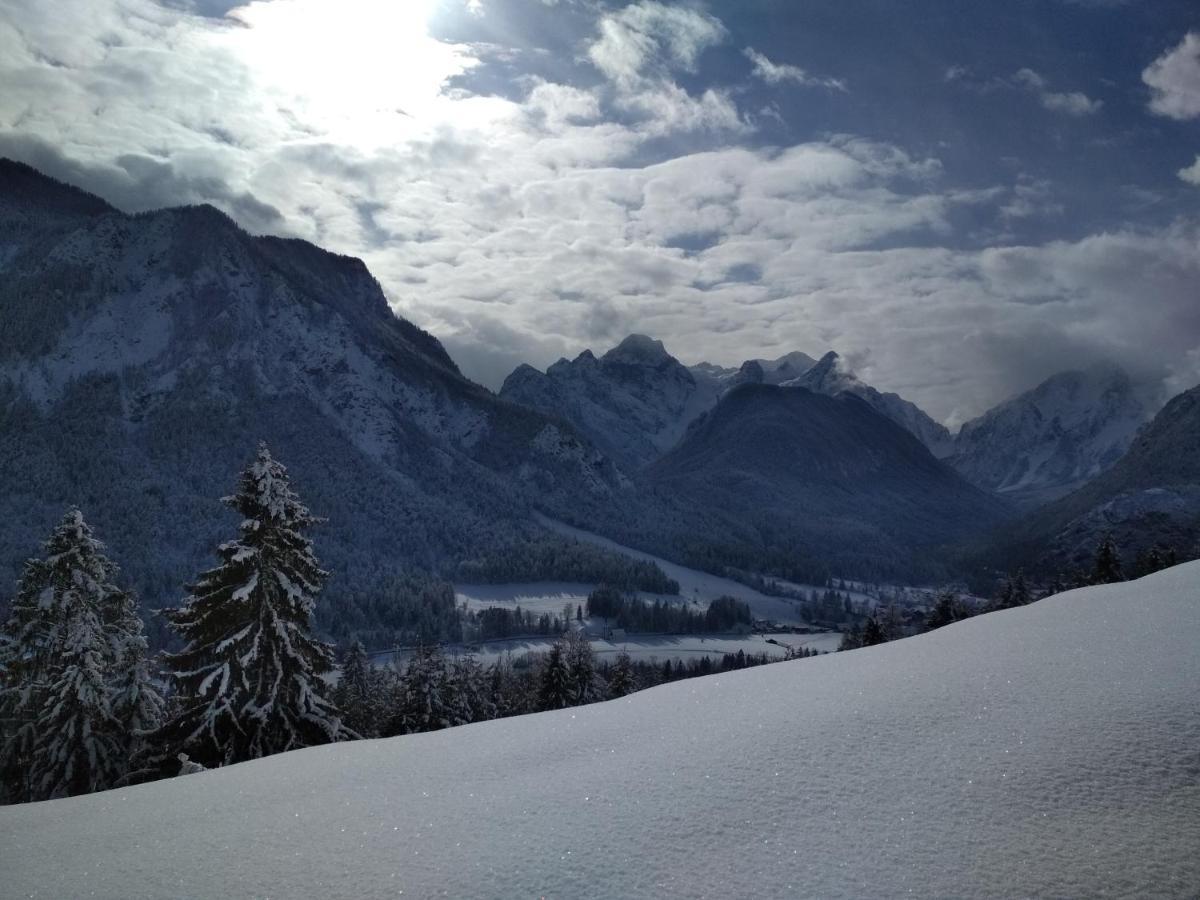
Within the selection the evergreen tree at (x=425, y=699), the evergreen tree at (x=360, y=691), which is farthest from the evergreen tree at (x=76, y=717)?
the evergreen tree at (x=360, y=691)

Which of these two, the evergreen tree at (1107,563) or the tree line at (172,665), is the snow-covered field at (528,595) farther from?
the tree line at (172,665)

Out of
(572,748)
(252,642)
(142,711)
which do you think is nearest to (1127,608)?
(572,748)

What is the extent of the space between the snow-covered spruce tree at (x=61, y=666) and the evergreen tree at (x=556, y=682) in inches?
817

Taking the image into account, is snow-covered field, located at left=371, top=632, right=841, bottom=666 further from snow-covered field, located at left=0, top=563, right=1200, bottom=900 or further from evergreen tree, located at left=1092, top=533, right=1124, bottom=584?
snow-covered field, located at left=0, top=563, right=1200, bottom=900

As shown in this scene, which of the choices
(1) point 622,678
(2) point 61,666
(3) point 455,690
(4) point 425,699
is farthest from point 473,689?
(2) point 61,666

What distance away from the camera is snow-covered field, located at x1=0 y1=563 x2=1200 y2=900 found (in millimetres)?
4621

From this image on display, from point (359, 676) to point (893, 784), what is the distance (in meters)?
50.3

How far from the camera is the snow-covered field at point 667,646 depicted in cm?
12753

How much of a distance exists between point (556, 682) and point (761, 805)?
118ft

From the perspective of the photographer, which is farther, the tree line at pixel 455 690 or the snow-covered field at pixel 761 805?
the tree line at pixel 455 690

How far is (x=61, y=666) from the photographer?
73.8 feet

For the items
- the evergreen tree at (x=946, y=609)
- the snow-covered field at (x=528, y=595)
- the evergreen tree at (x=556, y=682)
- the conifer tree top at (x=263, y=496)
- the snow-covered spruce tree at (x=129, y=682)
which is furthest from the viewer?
the snow-covered field at (x=528, y=595)

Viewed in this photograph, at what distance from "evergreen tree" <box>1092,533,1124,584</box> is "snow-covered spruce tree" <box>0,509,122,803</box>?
56581mm

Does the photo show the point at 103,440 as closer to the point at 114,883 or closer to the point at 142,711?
the point at 142,711
